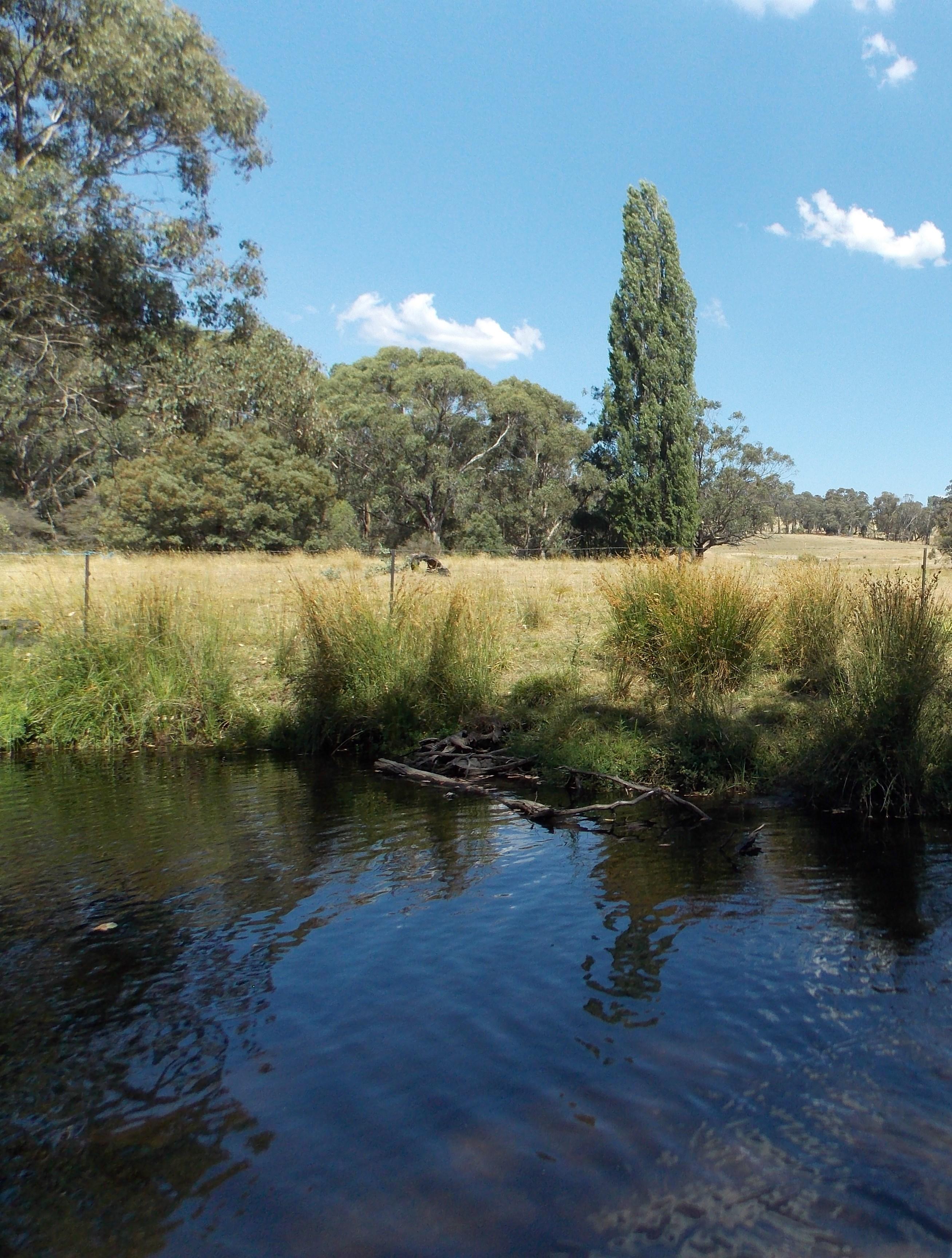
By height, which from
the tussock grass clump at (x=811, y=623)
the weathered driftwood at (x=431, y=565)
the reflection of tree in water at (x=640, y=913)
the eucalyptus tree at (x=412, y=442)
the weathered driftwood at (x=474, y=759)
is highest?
the eucalyptus tree at (x=412, y=442)

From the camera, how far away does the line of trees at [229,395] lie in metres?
13.3

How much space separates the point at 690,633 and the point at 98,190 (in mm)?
11098

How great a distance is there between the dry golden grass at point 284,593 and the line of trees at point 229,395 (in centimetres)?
262

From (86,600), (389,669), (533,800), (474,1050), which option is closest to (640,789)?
(533,800)

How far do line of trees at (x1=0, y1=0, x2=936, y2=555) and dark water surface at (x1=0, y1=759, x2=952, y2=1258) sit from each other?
10072 mm

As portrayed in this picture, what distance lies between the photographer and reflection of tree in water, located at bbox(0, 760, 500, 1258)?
2891 mm

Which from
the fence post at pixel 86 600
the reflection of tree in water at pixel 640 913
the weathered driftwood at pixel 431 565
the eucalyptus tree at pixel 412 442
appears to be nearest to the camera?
the reflection of tree in water at pixel 640 913

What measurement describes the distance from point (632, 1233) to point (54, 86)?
16604mm

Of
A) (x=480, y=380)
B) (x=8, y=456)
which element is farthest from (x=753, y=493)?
(x=8, y=456)

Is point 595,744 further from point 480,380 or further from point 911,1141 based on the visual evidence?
point 480,380

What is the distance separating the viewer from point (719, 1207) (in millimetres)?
2756

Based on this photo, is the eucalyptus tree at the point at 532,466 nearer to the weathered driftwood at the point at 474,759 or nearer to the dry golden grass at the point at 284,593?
the dry golden grass at the point at 284,593

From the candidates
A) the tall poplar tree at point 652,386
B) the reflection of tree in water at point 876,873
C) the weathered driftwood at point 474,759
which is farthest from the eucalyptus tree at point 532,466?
the reflection of tree in water at point 876,873

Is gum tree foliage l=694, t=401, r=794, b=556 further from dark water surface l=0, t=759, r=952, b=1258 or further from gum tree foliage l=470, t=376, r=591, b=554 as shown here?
dark water surface l=0, t=759, r=952, b=1258
